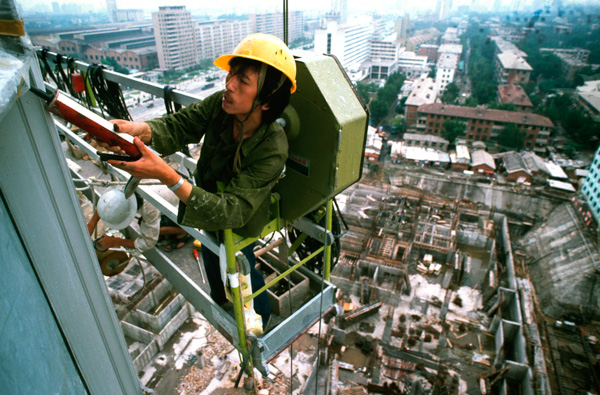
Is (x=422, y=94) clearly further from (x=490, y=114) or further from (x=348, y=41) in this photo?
(x=348, y=41)

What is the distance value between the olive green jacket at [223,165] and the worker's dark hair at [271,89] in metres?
0.06

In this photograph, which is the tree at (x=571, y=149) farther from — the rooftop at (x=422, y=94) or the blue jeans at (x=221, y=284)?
the blue jeans at (x=221, y=284)

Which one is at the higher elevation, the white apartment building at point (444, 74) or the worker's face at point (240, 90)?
the worker's face at point (240, 90)

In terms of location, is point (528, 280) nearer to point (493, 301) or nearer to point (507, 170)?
point (493, 301)

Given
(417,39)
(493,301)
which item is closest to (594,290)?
(493,301)

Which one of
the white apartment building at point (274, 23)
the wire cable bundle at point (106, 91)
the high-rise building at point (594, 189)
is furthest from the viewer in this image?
the white apartment building at point (274, 23)

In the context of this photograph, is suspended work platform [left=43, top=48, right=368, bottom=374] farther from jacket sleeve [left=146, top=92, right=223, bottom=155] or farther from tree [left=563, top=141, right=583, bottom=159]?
tree [left=563, top=141, right=583, bottom=159]

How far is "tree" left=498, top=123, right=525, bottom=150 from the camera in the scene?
23.6m

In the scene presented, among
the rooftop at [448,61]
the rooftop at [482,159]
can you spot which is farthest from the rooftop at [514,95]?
the rooftop at [482,159]

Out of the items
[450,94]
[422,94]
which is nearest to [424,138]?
[422,94]

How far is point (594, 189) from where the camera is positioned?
56.6ft

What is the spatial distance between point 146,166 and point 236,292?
39.6 inches

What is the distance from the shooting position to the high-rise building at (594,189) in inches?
653

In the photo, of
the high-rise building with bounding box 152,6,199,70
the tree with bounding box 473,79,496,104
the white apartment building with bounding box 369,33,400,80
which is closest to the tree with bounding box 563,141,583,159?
the tree with bounding box 473,79,496,104
